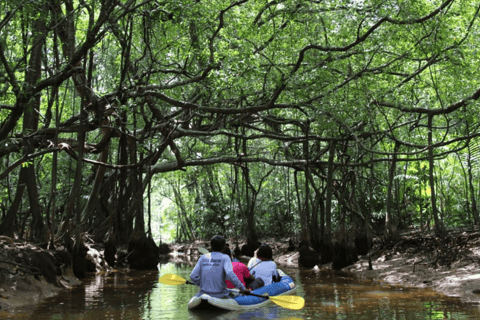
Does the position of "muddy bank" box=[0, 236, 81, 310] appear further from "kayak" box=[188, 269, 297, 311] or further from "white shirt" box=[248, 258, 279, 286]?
"white shirt" box=[248, 258, 279, 286]

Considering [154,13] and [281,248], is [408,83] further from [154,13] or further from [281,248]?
[281,248]

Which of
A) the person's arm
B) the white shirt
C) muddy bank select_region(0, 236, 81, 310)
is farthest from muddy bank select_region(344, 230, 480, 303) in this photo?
muddy bank select_region(0, 236, 81, 310)

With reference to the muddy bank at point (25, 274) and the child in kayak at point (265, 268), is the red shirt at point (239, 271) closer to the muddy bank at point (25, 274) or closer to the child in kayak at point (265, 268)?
the child in kayak at point (265, 268)

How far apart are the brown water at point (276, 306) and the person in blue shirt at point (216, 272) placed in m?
0.31

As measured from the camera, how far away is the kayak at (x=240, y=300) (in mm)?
6285

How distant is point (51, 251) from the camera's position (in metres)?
8.76

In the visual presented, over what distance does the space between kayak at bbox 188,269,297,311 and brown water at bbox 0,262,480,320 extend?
0.10 meters

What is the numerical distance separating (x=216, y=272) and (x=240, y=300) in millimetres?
568

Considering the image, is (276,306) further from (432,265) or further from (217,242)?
(432,265)

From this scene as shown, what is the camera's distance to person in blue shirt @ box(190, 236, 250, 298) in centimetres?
633

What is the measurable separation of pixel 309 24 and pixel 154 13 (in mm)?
3705

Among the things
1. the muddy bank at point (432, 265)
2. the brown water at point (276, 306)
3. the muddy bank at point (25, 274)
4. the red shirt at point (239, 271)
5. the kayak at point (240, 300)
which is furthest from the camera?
the muddy bank at point (432, 265)

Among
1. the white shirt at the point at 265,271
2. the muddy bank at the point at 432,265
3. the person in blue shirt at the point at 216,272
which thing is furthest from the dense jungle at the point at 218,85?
the white shirt at the point at 265,271

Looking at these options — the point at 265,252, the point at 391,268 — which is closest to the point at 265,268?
the point at 265,252
